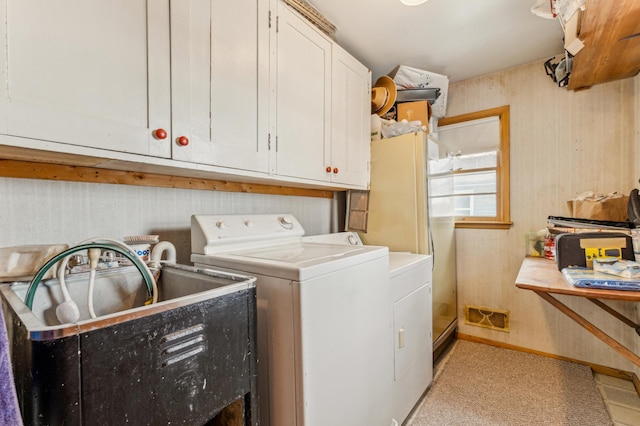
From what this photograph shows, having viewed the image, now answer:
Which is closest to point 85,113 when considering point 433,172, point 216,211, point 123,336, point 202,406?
point 123,336

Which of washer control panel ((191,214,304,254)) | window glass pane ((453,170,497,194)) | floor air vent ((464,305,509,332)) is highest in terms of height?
window glass pane ((453,170,497,194))

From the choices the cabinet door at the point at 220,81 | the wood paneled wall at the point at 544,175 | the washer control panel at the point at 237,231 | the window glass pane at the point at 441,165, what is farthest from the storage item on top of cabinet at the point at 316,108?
the wood paneled wall at the point at 544,175

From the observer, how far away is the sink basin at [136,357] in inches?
22.4

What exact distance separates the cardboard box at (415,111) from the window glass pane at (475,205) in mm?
904

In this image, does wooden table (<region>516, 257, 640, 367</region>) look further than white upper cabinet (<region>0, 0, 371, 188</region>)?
Yes

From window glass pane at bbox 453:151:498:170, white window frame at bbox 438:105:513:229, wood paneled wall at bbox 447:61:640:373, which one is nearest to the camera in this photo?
wood paneled wall at bbox 447:61:640:373

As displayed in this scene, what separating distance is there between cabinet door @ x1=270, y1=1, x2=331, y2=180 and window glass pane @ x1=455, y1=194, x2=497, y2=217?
173 cm

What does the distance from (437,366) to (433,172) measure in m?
1.58

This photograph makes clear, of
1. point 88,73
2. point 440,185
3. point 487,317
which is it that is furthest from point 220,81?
point 487,317

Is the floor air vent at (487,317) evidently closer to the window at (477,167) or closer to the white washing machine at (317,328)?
the window at (477,167)

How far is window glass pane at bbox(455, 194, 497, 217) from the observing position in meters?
2.78

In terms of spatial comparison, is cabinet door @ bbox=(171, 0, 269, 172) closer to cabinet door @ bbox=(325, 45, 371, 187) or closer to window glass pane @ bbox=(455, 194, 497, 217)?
cabinet door @ bbox=(325, 45, 371, 187)

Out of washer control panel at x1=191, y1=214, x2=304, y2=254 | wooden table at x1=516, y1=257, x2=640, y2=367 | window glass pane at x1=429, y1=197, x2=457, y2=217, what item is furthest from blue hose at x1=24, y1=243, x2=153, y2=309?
window glass pane at x1=429, y1=197, x2=457, y2=217

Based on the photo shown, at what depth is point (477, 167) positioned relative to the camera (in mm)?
2836
